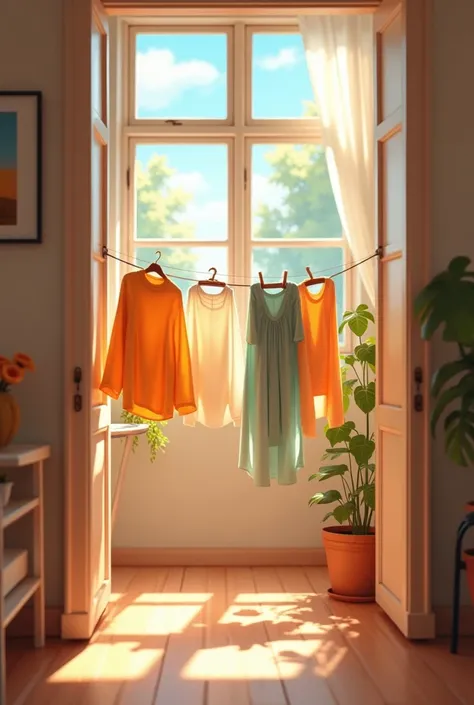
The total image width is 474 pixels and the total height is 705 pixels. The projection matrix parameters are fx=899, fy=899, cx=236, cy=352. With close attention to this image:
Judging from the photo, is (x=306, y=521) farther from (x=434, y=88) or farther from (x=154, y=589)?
(x=434, y=88)

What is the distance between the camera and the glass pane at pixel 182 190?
4953 millimetres

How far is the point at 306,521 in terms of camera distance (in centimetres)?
480

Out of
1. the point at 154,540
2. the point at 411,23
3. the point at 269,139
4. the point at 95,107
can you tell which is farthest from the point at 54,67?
the point at 154,540

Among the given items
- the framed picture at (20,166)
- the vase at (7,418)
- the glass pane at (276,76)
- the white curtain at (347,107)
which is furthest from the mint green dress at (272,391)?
the glass pane at (276,76)

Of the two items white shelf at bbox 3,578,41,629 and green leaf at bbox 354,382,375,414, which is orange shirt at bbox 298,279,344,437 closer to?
green leaf at bbox 354,382,375,414

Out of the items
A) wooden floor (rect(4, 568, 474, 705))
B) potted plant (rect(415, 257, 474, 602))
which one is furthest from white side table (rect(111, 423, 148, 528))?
potted plant (rect(415, 257, 474, 602))

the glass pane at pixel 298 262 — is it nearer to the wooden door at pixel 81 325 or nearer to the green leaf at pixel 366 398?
the green leaf at pixel 366 398

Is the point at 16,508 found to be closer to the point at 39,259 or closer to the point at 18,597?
the point at 18,597

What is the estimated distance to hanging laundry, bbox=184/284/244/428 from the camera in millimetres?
4164

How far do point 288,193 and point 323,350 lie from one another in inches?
48.2

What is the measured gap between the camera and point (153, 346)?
392 cm

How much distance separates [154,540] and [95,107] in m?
2.33

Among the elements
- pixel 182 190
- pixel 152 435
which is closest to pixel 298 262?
pixel 182 190

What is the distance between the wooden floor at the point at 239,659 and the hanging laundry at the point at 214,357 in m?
0.84
